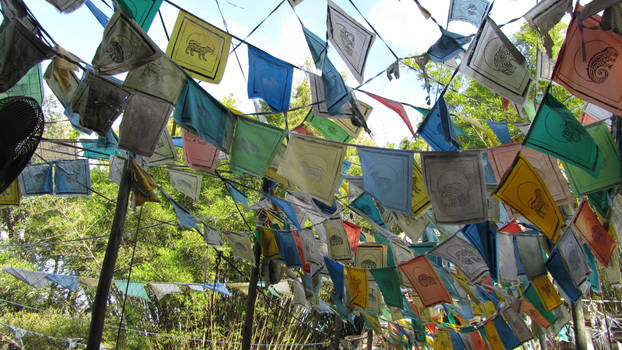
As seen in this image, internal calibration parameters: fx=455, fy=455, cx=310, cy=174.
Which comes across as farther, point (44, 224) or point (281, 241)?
point (44, 224)

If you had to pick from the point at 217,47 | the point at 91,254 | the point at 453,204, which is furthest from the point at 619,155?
the point at 91,254

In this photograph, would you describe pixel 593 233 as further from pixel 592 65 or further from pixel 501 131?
pixel 501 131

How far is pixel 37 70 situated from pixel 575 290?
5605 mm

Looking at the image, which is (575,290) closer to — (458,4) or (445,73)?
(458,4)

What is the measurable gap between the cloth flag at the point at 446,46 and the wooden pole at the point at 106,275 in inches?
122

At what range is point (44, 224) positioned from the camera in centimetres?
1563

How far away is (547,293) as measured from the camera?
5.61 meters

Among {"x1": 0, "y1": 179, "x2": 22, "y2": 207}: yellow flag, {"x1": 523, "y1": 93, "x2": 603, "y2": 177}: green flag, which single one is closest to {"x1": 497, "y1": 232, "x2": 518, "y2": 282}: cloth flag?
{"x1": 523, "y1": 93, "x2": 603, "y2": 177}: green flag

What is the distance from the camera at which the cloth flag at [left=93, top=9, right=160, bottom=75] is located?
2.52 metres

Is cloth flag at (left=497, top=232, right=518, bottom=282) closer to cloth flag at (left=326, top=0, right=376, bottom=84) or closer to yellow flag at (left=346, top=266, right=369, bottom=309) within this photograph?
yellow flag at (left=346, top=266, right=369, bottom=309)

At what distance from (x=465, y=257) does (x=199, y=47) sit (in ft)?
11.8

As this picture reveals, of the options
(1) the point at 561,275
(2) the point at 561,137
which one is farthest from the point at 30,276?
(2) the point at 561,137

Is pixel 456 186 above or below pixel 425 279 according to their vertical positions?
above

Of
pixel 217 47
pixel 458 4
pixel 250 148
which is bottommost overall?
pixel 250 148
